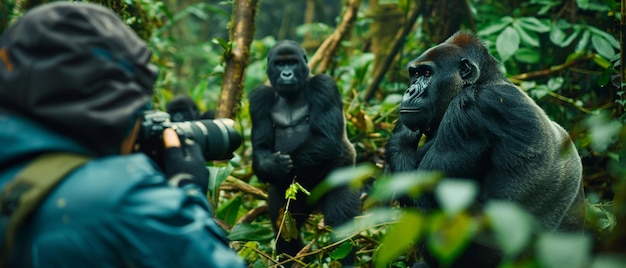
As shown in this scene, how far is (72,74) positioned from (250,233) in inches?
123

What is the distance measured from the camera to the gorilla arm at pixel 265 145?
4.77m

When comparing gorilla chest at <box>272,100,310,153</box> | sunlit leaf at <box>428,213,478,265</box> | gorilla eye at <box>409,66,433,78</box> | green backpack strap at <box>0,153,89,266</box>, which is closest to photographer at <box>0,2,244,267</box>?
green backpack strap at <box>0,153,89,266</box>

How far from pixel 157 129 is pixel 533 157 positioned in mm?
2060

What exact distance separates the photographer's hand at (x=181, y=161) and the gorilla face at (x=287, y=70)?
10.5 feet

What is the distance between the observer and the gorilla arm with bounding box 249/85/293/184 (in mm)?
4770

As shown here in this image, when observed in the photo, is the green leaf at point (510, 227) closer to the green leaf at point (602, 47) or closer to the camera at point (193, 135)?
the camera at point (193, 135)

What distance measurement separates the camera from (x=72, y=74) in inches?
55.6

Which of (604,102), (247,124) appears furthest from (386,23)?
(604,102)

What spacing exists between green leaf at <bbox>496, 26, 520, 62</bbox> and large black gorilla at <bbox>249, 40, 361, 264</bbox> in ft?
4.60

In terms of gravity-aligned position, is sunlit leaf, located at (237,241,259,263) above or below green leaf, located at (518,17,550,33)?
below

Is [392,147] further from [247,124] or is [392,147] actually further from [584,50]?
[247,124]

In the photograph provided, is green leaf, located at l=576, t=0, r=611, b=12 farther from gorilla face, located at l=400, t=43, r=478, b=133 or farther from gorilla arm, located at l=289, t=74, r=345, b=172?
gorilla face, located at l=400, t=43, r=478, b=133

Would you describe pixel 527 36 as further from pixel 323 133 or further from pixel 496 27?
pixel 323 133

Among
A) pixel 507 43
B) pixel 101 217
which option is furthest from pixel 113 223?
pixel 507 43
